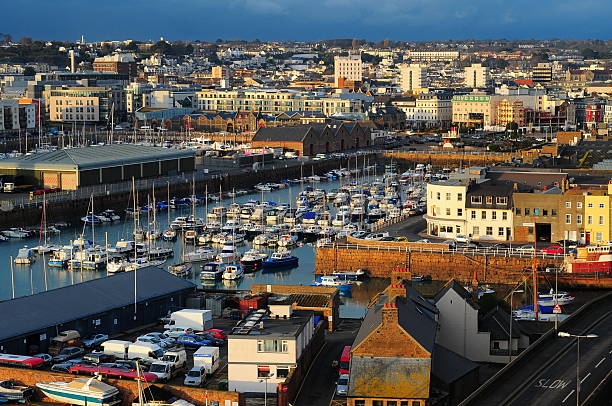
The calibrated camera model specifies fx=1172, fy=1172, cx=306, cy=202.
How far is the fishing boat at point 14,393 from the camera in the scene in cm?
1269

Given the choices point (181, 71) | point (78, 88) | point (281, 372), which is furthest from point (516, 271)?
point (181, 71)

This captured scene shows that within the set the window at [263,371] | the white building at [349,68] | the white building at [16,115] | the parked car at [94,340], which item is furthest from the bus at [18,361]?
the white building at [349,68]

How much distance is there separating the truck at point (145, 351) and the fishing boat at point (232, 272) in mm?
9439

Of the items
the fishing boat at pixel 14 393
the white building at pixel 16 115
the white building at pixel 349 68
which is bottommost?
the fishing boat at pixel 14 393

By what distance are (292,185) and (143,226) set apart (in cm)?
1127

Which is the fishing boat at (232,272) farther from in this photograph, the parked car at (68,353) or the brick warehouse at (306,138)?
the brick warehouse at (306,138)

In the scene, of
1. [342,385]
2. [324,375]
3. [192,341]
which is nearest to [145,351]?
[192,341]

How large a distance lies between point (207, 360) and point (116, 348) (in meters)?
1.36

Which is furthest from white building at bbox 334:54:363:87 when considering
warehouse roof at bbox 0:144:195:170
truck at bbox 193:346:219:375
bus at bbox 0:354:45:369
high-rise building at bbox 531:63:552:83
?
bus at bbox 0:354:45:369

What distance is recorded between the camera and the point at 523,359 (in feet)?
43.0

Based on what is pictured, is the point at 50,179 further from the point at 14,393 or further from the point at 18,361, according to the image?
the point at 14,393

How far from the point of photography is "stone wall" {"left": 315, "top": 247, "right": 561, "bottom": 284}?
22000 mm

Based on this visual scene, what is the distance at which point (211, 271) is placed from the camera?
23.5 meters

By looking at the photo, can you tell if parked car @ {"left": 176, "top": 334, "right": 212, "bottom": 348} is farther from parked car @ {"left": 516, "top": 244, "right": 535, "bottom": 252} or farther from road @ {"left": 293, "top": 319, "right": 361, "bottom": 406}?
parked car @ {"left": 516, "top": 244, "right": 535, "bottom": 252}
